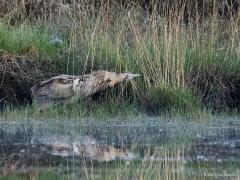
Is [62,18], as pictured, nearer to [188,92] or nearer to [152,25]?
[152,25]

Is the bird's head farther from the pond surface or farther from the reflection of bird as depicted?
the pond surface

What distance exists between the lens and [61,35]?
1287 centimetres

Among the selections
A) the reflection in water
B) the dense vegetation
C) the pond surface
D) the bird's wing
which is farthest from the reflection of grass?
the bird's wing

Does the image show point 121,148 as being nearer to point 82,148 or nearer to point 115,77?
point 82,148

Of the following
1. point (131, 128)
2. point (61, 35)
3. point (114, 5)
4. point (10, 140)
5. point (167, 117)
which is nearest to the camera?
point (10, 140)

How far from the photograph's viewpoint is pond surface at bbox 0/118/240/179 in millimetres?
6824

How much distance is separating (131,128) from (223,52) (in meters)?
2.74

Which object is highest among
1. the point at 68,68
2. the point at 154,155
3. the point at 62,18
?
the point at 62,18

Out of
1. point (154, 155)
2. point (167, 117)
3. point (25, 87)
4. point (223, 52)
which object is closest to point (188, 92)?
point (167, 117)

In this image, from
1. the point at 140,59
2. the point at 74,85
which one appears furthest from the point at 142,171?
the point at 140,59

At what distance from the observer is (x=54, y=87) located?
10.7m

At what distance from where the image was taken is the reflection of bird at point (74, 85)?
1068cm

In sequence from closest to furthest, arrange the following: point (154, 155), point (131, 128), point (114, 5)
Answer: point (154, 155) → point (131, 128) → point (114, 5)

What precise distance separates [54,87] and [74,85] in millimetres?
256
